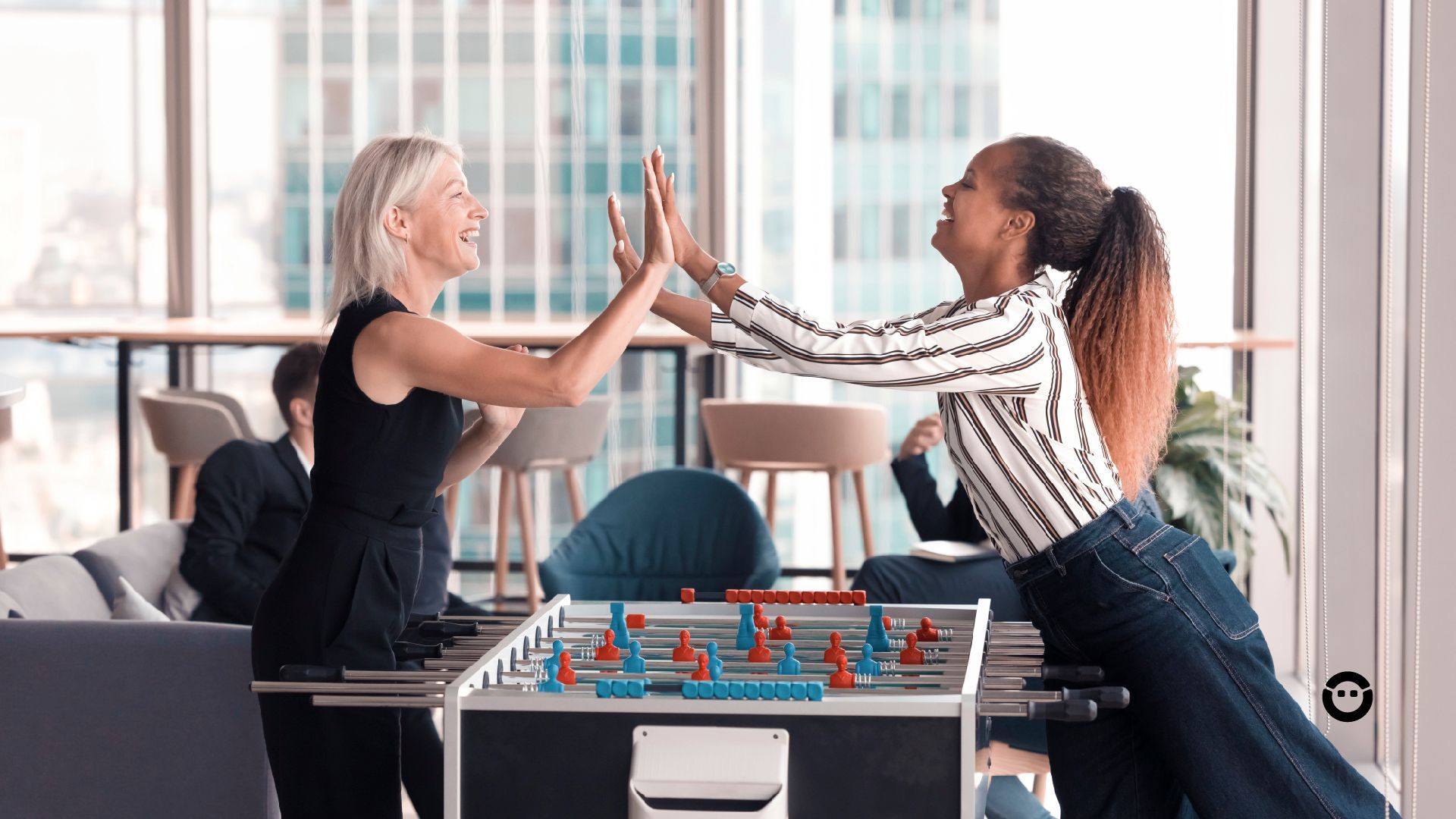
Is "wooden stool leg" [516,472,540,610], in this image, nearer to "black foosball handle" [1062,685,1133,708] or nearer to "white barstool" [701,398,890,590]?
"white barstool" [701,398,890,590]

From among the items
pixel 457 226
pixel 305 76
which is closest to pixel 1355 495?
pixel 457 226

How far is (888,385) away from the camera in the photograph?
6.75ft

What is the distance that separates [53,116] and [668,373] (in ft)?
9.88

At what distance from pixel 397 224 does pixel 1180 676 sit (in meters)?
1.34

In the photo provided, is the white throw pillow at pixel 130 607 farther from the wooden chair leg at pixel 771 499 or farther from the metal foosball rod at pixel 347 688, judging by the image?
the wooden chair leg at pixel 771 499

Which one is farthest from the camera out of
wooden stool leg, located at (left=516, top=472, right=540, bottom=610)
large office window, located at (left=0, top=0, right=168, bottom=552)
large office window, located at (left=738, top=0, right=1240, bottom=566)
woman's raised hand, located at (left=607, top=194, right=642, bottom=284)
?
large office window, located at (left=0, top=0, right=168, bottom=552)

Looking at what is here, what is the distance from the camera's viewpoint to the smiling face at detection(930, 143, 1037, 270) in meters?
2.25

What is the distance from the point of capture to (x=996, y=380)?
6.72 ft

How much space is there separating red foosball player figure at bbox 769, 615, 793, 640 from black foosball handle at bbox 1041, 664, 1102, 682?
0.42 meters

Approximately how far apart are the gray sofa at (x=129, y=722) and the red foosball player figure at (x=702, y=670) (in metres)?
1.11

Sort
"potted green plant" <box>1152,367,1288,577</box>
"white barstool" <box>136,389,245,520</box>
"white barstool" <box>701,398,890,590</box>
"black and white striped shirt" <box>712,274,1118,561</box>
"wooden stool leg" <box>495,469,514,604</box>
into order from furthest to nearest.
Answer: "wooden stool leg" <box>495,469,514,604</box>, "white barstool" <box>136,389,245,520</box>, "white barstool" <box>701,398,890,590</box>, "potted green plant" <box>1152,367,1288,577</box>, "black and white striped shirt" <box>712,274,1118,561</box>

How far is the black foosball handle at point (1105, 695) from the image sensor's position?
179 cm

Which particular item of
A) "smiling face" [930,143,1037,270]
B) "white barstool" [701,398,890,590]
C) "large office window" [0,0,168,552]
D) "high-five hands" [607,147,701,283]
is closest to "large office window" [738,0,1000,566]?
"white barstool" [701,398,890,590]

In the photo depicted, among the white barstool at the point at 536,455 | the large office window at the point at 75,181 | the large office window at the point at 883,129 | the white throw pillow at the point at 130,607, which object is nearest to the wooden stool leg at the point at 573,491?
the white barstool at the point at 536,455
